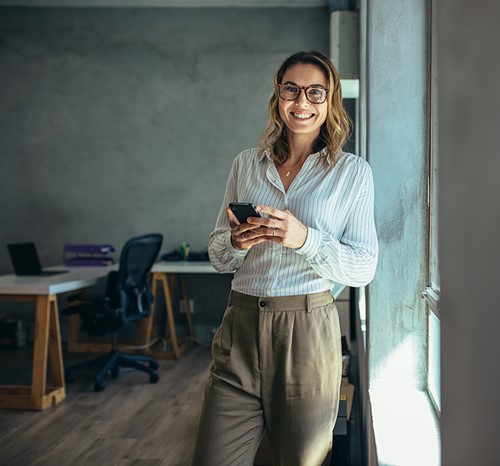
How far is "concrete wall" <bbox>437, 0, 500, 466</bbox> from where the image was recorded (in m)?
0.66

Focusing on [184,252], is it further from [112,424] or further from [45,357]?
[112,424]

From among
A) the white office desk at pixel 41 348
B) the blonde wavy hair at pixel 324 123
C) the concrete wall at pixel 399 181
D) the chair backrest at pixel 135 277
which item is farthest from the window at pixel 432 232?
the chair backrest at pixel 135 277

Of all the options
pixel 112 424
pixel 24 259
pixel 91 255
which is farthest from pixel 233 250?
pixel 91 255

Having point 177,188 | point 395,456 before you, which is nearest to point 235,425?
point 395,456

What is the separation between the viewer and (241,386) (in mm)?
1681

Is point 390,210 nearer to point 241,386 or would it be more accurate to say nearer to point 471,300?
point 241,386

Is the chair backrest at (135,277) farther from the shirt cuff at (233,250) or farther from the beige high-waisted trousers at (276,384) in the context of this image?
the beige high-waisted trousers at (276,384)

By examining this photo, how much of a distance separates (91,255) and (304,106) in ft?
16.3

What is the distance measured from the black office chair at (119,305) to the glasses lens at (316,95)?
3.29m

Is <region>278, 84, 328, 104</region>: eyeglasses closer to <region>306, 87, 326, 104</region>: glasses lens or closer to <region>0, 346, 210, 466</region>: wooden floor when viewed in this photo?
<region>306, 87, 326, 104</region>: glasses lens

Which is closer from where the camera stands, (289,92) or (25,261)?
(289,92)

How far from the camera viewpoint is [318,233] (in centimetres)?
164

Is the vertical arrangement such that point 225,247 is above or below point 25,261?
above

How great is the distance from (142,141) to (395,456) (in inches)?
212
